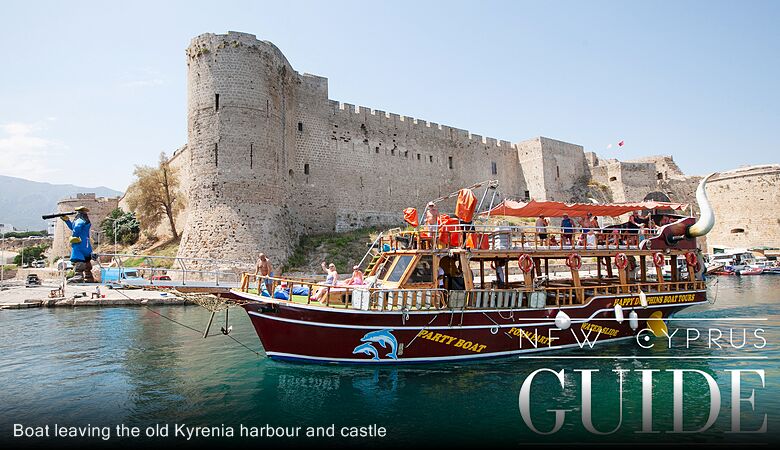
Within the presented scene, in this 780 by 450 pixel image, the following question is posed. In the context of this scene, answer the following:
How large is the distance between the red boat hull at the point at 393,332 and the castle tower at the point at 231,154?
39.6 feet

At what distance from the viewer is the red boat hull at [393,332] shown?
8.98m

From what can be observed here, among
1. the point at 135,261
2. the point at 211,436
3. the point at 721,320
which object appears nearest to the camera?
the point at 211,436

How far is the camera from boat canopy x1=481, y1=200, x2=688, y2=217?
38.6 feet

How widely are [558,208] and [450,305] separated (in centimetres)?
453

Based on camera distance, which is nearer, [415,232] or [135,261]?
[415,232]

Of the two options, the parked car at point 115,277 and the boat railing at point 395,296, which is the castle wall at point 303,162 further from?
the boat railing at point 395,296

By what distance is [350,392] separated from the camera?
27.3 feet

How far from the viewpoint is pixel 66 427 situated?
7164mm

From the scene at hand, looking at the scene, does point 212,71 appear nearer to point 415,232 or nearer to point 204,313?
point 204,313

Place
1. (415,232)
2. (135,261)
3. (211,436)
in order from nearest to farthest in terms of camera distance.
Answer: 1. (211,436)
2. (415,232)
3. (135,261)

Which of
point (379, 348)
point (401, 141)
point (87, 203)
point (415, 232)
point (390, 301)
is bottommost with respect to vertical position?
point (379, 348)

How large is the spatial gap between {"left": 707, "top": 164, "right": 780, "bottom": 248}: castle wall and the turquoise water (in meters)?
32.1

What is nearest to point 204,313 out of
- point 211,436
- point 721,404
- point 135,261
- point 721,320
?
point 135,261

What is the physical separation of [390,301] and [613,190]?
37.6 metres
